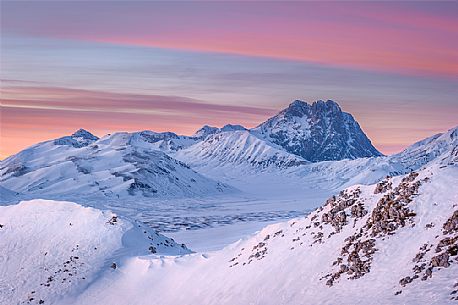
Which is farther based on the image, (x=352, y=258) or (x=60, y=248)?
(x=60, y=248)

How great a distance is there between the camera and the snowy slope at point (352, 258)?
26.3 meters

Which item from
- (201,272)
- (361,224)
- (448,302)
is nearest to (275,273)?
(361,224)

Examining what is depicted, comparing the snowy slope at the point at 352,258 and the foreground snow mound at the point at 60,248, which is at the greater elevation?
the snowy slope at the point at 352,258

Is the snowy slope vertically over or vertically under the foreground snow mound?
over

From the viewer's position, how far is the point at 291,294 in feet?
103

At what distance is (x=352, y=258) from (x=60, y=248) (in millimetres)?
38309

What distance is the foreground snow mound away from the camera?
52.2 meters

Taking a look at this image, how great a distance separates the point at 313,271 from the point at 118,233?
33.1 meters

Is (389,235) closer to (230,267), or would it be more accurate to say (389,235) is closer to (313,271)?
(313,271)

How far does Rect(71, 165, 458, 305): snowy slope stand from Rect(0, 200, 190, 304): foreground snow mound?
9584 mm

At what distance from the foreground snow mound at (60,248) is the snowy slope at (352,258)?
31.4ft

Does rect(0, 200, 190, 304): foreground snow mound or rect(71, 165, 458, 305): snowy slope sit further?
rect(0, 200, 190, 304): foreground snow mound

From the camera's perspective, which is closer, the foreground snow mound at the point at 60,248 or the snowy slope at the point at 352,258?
the snowy slope at the point at 352,258

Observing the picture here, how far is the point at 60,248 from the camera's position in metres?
59.4
